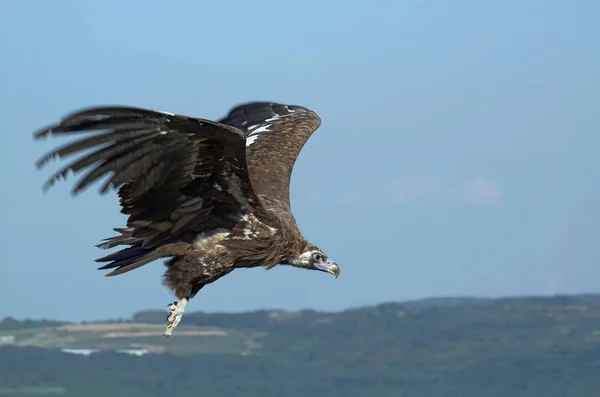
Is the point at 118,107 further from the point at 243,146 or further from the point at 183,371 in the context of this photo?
the point at 183,371

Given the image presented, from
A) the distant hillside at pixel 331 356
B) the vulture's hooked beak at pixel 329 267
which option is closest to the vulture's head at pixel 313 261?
the vulture's hooked beak at pixel 329 267

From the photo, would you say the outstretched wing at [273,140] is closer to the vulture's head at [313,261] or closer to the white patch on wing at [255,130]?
the white patch on wing at [255,130]

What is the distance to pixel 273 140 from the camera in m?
15.6

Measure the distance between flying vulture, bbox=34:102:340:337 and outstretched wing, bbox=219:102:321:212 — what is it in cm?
4

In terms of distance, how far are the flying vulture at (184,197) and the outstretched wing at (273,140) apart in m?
0.04

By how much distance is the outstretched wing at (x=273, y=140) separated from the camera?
1423 cm

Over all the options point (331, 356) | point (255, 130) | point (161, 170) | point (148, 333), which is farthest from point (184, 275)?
point (331, 356)

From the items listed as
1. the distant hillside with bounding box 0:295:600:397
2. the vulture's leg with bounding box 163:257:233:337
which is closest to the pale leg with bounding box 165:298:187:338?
the vulture's leg with bounding box 163:257:233:337

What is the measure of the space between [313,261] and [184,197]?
184 centimetres

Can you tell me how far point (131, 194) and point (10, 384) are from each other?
44.4 meters

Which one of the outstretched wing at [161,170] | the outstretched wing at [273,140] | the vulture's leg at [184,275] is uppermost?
the outstretched wing at [273,140]

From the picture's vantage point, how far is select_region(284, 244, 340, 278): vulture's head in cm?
1327

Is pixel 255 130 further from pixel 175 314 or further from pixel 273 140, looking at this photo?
pixel 175 314

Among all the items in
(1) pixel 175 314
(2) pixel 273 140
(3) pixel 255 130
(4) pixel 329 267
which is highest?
(3) pixel 255 130
